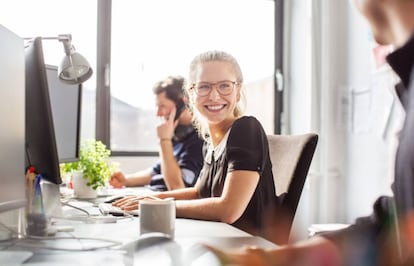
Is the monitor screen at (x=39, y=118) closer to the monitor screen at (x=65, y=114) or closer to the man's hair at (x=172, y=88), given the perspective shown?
the monitor screen at (x=65, y=114)

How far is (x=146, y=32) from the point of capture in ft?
10.5

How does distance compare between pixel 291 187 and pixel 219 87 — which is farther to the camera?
pixel 219 87

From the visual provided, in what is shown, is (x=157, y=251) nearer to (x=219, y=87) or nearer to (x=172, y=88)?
(x=219, y=87)

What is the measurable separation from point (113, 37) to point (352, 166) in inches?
68.2

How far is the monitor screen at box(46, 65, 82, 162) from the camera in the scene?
1.72 metres

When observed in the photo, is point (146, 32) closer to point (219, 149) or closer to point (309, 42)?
point (309, 42)

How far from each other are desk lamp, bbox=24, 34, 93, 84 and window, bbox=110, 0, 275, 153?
1.50 metres

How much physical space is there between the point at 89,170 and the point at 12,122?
34.7 inches

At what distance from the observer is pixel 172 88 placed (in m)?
2.56

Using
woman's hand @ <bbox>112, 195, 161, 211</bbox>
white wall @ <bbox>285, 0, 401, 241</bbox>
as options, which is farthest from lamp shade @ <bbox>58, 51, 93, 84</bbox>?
white wall @ <bbox>285, 0, 401, 241</bbox>

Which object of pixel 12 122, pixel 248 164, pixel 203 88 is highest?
pixel 203 88

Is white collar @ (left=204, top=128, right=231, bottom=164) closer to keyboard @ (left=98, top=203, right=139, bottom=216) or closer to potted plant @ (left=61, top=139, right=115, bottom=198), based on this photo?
keyboard @ (left=98, top=203, right=139, bottom=216)

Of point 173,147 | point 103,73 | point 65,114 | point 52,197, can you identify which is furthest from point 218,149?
point 103,73

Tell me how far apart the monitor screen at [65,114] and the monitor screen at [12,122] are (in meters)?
0.65
